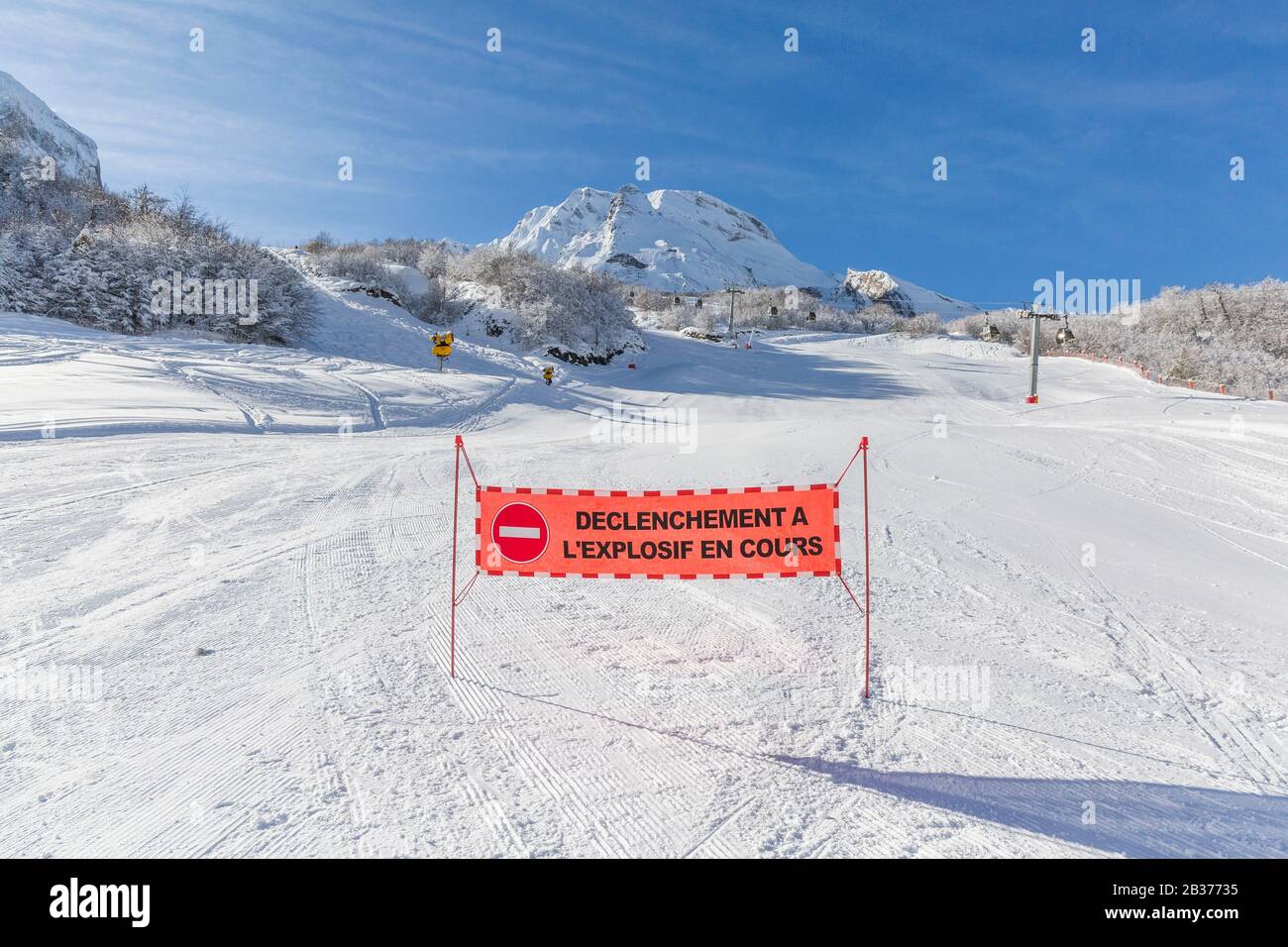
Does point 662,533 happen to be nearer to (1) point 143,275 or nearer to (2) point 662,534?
(2) point 662,534

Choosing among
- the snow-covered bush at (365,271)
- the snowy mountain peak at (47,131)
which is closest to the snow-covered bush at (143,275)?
the snow-covered bush at (365,271)

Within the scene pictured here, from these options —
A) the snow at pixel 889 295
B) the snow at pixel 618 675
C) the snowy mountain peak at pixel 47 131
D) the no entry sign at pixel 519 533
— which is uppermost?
the snowy mountain peak at pixel 47 131

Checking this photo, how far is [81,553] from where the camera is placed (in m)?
6.86

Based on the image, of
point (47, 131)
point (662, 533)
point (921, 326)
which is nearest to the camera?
point (662, 533)

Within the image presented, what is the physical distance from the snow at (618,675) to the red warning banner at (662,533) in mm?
792

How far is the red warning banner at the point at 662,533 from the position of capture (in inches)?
189

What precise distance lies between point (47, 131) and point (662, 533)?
13619 cm

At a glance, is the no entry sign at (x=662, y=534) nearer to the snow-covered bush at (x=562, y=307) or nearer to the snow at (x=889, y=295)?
the snow-covered bush at (x=562, y=307)

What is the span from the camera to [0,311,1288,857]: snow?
127 inches

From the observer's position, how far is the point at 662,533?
499 centimetres

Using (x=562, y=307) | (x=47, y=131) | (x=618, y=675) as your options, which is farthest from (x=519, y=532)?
(x=47, y=131)

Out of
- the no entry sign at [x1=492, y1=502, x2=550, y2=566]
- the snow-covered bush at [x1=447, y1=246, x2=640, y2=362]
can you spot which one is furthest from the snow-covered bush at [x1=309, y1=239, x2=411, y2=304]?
the no entry sign at [x1=492, y1=502, x2=550, y2=566]
